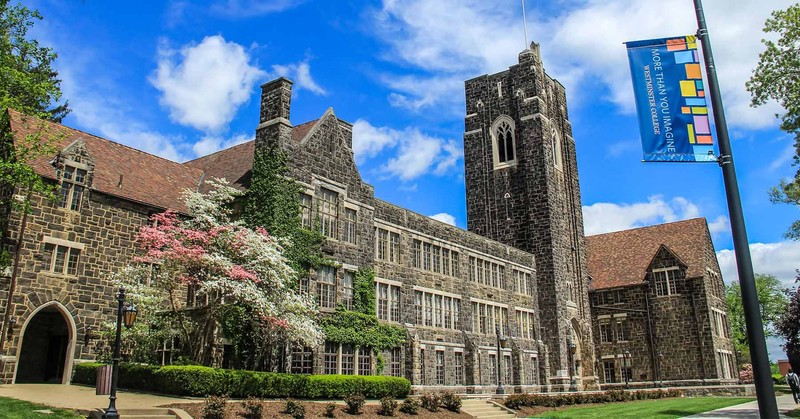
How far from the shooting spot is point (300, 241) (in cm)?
2758

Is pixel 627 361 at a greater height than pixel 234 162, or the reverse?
pixel 234 162

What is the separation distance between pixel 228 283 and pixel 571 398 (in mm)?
20934

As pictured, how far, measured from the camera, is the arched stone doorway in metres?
26.5

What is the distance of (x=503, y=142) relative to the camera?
176 feet

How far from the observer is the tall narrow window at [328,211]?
29528 mm

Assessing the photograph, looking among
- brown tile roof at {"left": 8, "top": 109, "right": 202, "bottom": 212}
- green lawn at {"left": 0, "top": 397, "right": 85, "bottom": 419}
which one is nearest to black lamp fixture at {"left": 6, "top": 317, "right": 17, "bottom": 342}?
brown tile roof at {"left": 8, "top": 109, "right": 202, "bottom": 212}

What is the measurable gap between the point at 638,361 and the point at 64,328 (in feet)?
144

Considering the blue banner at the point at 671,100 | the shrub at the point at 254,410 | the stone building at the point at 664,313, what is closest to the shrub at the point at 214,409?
the shrub at the point at 254,410

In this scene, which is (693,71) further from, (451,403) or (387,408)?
(451,403)

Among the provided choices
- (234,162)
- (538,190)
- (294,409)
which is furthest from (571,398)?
(234,162)

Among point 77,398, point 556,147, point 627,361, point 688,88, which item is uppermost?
point 556,147

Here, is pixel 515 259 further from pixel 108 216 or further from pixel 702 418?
pixel 108 216

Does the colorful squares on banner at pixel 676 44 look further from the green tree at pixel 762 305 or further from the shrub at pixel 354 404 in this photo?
the green tree at pixel 762 305

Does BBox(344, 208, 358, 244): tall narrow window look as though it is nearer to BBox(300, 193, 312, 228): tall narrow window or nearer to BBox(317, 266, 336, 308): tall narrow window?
BBox(317, 266, 336, 308): tall narrow window
